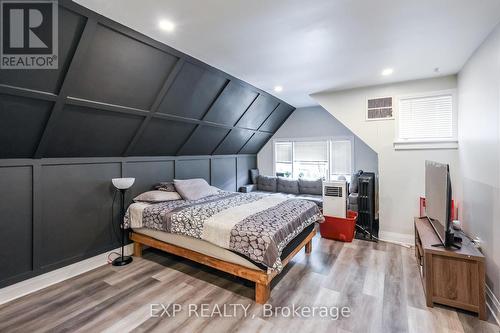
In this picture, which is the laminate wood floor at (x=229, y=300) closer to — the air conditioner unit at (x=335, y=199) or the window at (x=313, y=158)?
the air conditioner unit at (x=335, y=199)

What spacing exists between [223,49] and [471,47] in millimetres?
2844

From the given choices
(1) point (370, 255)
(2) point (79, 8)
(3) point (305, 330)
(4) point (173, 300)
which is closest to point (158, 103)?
(2) point (79, 8)

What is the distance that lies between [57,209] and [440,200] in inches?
166

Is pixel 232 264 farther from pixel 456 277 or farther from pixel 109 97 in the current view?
pixel 109 97

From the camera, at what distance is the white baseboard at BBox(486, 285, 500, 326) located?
6.61 feet

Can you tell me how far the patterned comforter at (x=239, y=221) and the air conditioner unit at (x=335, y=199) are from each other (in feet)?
1.75

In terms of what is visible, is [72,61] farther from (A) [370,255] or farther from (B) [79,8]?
(A) [370,255]

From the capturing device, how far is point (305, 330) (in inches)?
75.9

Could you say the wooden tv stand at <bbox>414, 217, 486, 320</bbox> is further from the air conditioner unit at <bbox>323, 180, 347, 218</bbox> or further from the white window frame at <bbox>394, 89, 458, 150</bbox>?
the white window frame at <bbox>394, 89, 458, 150</bbox>

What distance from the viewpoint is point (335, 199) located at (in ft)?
13.0

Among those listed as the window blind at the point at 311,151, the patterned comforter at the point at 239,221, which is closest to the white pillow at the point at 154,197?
the patterned comforter at the point at 239,221

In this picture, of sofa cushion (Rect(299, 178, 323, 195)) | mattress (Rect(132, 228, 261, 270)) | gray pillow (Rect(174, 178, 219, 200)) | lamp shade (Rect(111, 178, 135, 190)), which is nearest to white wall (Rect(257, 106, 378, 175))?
sofa cushion (Rect(299, 178, 323, 195))

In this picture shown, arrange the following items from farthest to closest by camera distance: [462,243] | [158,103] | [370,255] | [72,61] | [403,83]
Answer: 1. [403,83]
2. [370,255]
3. [158,103]
4. [462,243]
5. [72,61]

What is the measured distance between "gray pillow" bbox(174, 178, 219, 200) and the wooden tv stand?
3.04 meters
